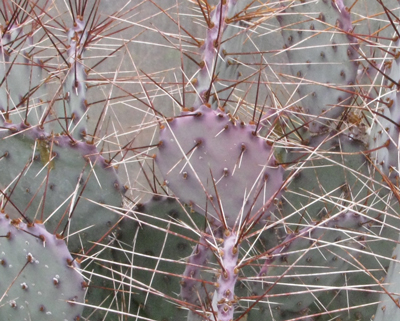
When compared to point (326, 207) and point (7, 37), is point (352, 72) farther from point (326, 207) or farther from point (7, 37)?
point (7, 37)

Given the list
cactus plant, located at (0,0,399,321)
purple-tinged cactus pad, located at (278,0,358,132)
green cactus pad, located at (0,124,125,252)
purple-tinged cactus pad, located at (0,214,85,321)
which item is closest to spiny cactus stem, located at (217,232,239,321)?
cactus plant, located at (0,0,399,321)

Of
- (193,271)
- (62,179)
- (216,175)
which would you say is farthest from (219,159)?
(62,179)

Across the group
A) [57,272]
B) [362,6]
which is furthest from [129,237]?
[362,6]

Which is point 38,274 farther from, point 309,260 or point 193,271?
point 309,260

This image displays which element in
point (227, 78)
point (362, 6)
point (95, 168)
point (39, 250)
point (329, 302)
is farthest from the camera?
point (362, 6)

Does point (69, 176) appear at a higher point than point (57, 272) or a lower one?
higher

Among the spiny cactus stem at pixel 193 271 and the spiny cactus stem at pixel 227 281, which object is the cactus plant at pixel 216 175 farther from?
the spiny cactus stem at pixel 227 281
